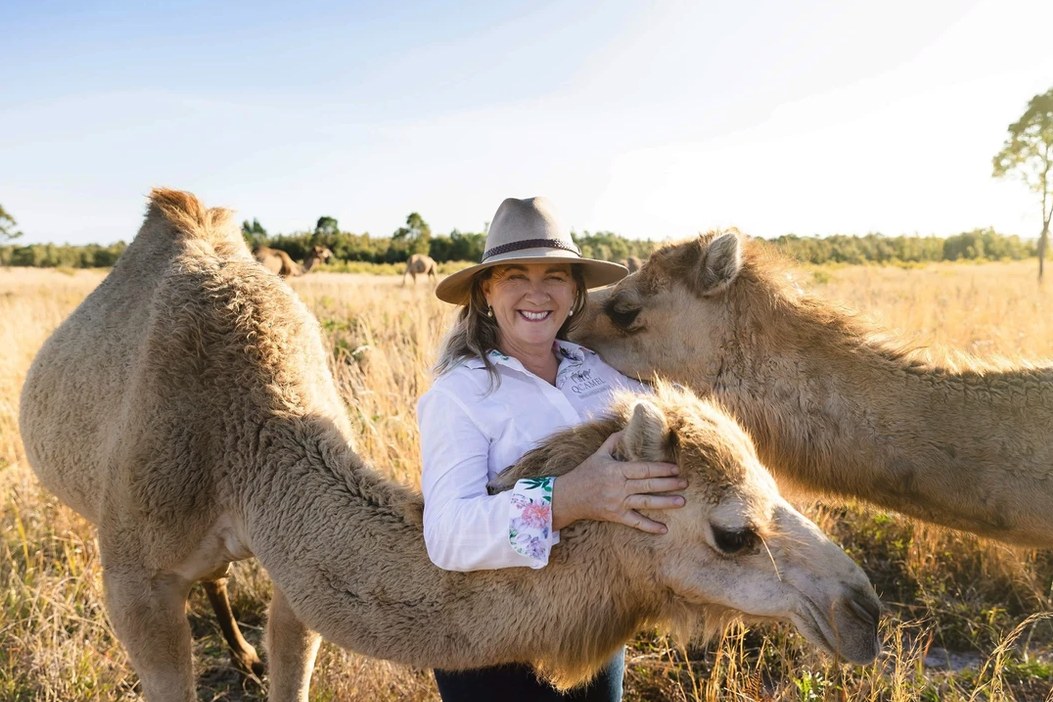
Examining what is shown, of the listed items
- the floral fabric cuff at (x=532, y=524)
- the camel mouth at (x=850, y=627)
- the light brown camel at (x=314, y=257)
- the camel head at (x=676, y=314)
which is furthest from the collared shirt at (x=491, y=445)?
the light brown camel at (x=314, y=257)

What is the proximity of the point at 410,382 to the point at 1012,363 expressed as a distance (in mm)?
5121

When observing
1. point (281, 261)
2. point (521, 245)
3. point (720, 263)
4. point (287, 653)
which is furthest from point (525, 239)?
point (281, 261)

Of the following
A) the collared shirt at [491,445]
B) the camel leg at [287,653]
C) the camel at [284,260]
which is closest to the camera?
the collared shirt at [491,445]

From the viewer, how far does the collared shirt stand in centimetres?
222

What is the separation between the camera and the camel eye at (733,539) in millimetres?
2100

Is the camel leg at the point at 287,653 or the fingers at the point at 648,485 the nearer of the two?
the fingers at the point at 648,485

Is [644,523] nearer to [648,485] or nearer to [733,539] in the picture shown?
[648,485]

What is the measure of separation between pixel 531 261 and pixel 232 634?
3.06 m

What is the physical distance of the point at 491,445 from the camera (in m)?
2.77

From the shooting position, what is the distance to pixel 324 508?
2799 mm

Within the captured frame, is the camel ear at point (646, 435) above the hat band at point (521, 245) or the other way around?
the other way around

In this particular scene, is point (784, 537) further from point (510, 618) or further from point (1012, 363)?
point (1012, 363)

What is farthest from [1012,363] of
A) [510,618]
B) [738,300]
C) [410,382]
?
[410,382]

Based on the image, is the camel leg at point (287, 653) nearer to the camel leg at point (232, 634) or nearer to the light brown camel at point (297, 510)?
the light brown camel at point (297, 510)
